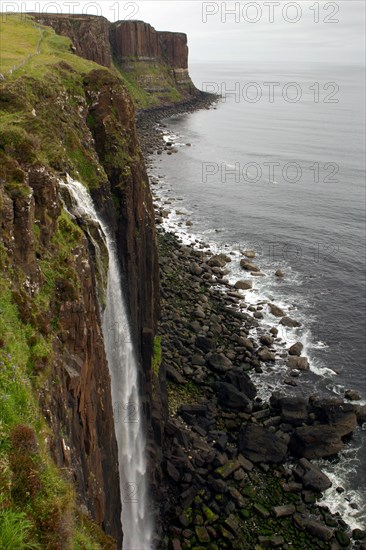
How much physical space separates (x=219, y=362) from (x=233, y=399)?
4.58 meters

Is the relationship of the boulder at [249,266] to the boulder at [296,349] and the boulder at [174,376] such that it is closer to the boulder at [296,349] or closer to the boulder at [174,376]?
the boulder at [296,349]

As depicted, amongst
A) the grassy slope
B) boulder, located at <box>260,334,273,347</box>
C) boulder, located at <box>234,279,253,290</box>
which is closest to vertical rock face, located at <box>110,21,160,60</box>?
boulder, located at <box>234,279,253,290</box>

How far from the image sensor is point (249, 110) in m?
→ 189

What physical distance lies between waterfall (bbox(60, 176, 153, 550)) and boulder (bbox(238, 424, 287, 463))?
803 cm

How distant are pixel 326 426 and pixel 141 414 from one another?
14.2 metres

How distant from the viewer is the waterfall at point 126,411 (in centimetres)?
2422

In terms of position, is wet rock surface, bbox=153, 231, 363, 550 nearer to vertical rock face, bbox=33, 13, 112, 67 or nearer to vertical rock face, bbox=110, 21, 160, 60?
vertical rock face, bbox=33, 13, 112, 67

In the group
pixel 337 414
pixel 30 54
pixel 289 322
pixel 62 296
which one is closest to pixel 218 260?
pixel 289 322

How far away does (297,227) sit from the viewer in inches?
2822

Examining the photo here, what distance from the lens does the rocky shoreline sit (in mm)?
26875

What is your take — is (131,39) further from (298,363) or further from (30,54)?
(298,363)

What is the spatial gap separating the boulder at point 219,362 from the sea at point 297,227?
2831 millimetres

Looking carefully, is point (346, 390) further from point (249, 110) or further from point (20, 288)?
point (249, 110)

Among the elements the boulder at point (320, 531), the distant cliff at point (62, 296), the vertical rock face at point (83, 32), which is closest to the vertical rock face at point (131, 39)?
the vertical rock face at point (83, 32)
